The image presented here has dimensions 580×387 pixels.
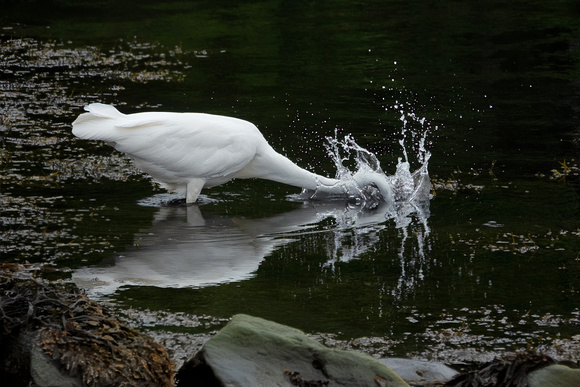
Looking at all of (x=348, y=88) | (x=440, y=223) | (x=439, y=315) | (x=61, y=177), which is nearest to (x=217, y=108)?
(x=348, y=88)

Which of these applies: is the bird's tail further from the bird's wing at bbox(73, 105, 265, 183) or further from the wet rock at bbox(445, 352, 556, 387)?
the wet rock at bbox(445, 352, 556, 387)

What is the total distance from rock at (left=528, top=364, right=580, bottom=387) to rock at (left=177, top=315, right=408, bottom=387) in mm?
702

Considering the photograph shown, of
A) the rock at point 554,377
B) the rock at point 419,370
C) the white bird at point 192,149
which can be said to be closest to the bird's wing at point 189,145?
the white bird at point 192,149

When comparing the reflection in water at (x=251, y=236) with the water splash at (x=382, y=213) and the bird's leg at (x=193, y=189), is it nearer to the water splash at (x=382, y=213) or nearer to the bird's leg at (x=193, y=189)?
the water splash at (x=382, y=213)

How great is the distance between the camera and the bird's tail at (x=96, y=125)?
877 centimetres

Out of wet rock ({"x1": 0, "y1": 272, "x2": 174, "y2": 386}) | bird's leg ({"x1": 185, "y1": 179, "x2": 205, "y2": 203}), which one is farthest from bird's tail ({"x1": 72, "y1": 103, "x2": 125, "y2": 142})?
wet rock ({"x1": 0, "y1": 272, "x2": 174, "y2": 386})

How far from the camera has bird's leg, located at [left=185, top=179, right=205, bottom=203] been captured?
905 cm

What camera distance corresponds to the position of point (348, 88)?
13.8m

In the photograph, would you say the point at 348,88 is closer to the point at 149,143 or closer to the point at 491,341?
the point at 149,143

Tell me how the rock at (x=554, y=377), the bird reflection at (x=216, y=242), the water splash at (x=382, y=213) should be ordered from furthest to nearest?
the water splash at (x=382, y=213), the bird reflection at (x=216, y=242), the rock at (x=554, y=377)

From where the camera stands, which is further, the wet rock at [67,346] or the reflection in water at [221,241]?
the reflection in water at [221,241]

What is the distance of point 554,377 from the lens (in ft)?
16.2

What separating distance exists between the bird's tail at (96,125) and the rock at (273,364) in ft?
13.6

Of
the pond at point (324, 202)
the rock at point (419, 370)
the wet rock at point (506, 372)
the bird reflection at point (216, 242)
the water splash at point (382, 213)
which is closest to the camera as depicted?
the wet rock at point (506, 372)
